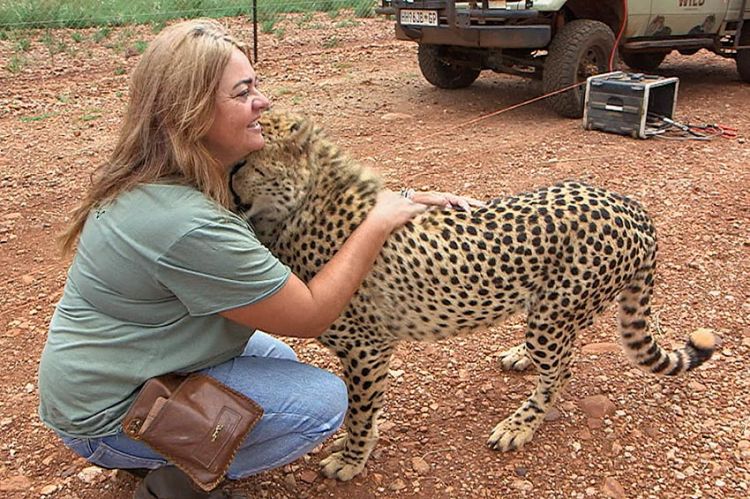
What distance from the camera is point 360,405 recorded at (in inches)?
111

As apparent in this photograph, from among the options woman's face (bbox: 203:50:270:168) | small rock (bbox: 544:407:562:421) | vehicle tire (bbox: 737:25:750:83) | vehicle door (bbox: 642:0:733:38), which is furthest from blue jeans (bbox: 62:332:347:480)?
vehicle tire (bbox: 737:25:750:83)

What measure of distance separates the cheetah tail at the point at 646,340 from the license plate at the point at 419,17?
4.89 m

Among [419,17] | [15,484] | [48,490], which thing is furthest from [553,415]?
[419,17]

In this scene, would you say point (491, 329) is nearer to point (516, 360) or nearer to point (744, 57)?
point (516, 360)

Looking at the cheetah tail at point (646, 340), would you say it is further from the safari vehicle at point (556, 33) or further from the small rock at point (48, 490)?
the safari vehicle at point (556, 33)

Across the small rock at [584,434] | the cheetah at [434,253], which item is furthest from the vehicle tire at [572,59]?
the small rock at [584,434]

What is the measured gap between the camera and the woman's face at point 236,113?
2.18 metres

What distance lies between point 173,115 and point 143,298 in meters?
0.53

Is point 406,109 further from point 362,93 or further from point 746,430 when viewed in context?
point 746,430

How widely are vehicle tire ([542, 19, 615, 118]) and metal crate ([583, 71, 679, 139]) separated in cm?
35

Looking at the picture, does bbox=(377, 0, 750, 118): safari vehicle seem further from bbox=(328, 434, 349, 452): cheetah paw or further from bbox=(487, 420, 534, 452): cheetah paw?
bbox=(328, 434, 349, 452): cheetah paw

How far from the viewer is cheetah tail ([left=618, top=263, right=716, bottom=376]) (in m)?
2.95

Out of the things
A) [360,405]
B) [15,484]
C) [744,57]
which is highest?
[744,57]

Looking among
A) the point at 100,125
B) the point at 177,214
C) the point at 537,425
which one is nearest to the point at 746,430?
the point at 537,425
